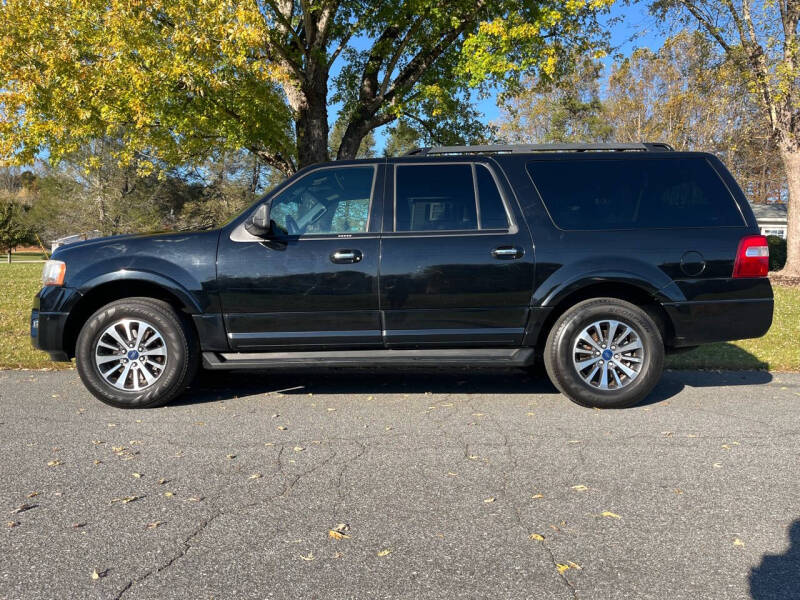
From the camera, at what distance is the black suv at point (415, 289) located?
495cm

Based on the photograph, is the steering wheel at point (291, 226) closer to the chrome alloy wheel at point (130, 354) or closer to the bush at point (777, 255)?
the chrome alloy wheel at point (130, 354)

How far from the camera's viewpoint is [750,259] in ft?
16.3

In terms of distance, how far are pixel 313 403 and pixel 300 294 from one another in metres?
0.94

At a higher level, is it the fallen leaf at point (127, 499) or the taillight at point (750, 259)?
the taillight at point (750, 259)

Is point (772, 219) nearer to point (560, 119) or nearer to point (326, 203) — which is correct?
point (560, 119)

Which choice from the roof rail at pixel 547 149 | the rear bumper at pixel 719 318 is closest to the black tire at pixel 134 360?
the roof rail at pixel 547 149

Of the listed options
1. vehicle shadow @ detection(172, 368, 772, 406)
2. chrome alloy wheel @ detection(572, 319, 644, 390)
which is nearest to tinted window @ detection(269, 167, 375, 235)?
vehicle shadow @ detection(172, 368, 772, 406)

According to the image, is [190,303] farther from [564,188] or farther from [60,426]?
[564,188]

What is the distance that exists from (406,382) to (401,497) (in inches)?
108

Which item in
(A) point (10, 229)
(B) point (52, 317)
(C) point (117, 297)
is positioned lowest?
(B) point (52, 317)

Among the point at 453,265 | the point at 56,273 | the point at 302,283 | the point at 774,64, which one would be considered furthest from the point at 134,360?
the point at 774,64

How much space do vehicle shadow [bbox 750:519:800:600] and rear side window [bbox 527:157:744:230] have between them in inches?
117

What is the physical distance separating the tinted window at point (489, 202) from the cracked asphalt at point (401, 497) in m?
1.51

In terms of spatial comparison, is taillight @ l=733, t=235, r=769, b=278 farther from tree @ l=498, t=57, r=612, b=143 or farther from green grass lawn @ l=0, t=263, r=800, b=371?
tree @ l=498, t=57, r=612, b=143
